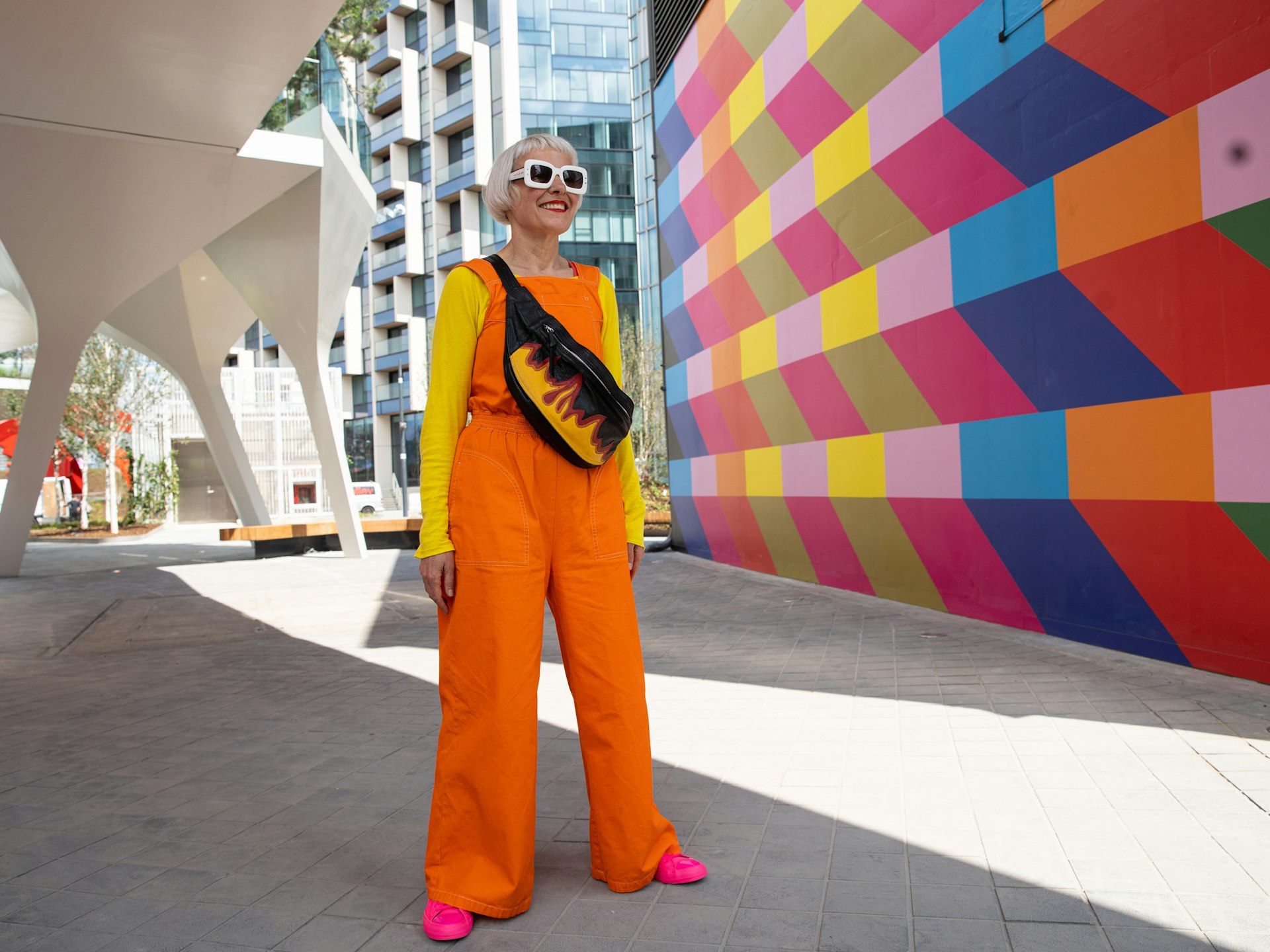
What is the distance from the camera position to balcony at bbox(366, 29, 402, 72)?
44438 millimetres

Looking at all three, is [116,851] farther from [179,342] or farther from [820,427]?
[179,342]

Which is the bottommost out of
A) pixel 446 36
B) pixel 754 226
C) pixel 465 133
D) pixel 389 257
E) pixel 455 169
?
pixel 754 226

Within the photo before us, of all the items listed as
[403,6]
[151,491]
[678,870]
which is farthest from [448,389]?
[403,6]

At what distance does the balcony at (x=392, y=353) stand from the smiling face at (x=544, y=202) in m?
44.1

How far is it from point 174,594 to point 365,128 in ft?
29.6

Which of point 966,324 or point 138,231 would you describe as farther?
point 138,231

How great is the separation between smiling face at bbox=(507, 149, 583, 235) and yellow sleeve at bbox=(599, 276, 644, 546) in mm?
213

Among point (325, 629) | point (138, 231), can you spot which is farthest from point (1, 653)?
point (138, 231)

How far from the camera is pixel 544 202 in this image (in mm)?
2564

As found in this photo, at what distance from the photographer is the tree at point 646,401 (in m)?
29.3

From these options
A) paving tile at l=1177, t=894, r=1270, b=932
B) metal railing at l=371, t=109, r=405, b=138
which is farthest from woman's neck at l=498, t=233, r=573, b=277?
metal railing at l=371, t=109, r=405, b=138

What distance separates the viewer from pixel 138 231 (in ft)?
38.5

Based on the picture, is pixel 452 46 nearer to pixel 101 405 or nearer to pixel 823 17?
pixel 101 405

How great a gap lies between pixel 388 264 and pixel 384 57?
988cm
